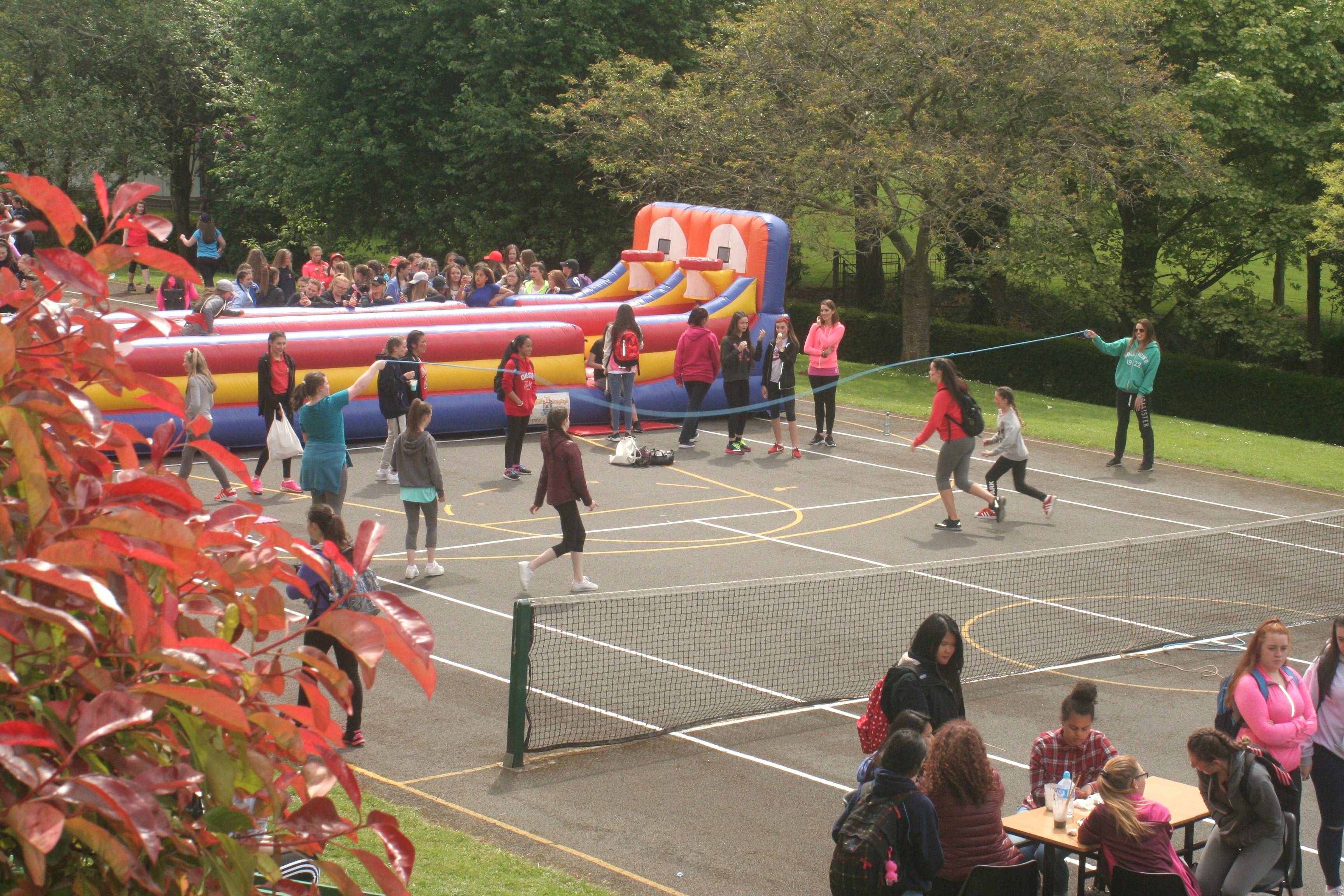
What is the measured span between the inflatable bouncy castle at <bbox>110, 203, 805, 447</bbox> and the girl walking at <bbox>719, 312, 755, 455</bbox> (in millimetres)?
1545

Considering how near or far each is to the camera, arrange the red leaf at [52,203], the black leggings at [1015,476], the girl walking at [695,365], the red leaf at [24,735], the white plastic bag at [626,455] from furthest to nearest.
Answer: the girl walking at [695,365], the white plastic bag at [626,455], the black leggings at [1015,476], the red leaf at [52,203], the red leaf at [24,735]

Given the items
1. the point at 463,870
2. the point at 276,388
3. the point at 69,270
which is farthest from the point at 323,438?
the point at 69,270

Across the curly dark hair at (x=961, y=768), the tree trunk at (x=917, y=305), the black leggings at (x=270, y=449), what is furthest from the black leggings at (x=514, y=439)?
the tree trunk at (x=917, y=305)

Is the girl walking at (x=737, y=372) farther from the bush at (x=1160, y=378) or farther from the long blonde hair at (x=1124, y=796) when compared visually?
the long blonde hair at (x=1124, y=796)

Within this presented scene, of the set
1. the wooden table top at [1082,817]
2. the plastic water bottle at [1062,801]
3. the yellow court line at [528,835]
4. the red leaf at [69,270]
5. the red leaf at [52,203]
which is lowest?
the yellow court line at [528,835]

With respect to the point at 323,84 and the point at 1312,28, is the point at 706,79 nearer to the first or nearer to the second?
the point at 323,84

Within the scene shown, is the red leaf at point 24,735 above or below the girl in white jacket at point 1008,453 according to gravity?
above

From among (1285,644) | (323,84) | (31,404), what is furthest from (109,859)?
(323,84)

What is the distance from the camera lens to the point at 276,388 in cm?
1642

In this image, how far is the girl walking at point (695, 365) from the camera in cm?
2003

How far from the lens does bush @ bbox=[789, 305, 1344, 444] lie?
31.2 metres

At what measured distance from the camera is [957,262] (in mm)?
35844

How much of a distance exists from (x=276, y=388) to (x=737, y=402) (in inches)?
272

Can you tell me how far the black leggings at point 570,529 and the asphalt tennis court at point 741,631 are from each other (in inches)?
23.8
